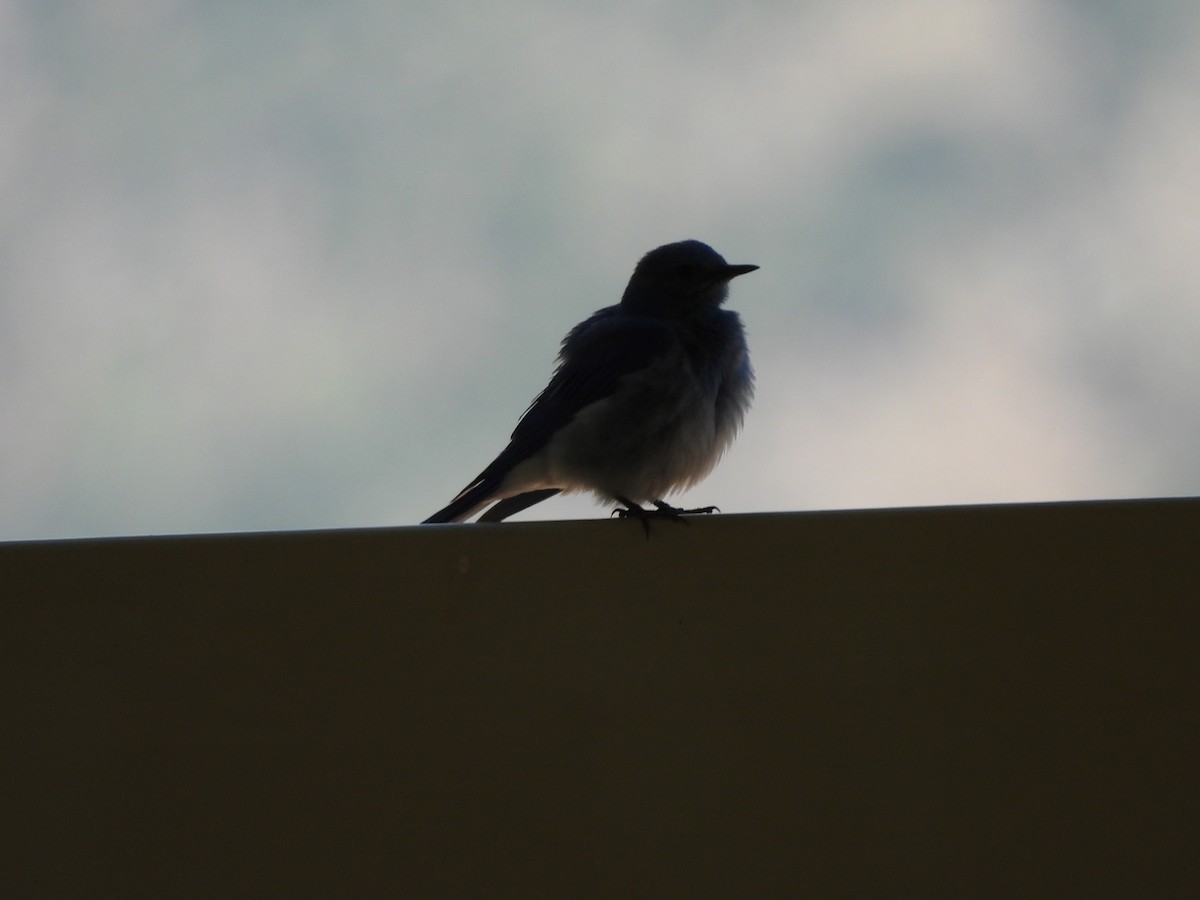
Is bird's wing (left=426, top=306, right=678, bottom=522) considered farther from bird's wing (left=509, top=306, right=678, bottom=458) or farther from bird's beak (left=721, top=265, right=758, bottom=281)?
bird's beak (left=721, top=265, right=758, bottom=281)

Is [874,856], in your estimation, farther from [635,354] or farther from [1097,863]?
[635,354]

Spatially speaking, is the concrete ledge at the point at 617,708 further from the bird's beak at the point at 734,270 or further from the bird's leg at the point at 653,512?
the bird's beak at the point at 734,270

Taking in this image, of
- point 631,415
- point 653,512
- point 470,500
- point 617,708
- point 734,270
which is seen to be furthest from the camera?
point 734,270

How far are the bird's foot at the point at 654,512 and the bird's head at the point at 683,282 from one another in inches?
35.5

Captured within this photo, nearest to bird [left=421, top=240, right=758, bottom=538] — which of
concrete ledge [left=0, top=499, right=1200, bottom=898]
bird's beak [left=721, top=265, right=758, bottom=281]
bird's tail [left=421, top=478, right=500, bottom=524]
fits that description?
bird's tail [left=421, top=478, right=500, bottom=524]

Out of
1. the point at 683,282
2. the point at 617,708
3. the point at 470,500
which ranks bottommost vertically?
the point at 617,708

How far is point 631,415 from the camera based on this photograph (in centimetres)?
352

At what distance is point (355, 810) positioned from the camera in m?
1.91

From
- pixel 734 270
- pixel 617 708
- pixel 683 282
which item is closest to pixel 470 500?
A: pixel 683 282

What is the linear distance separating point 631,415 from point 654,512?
80cm

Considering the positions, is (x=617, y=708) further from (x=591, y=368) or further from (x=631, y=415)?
(x=591, y=368)

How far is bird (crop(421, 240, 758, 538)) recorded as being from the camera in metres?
3.52

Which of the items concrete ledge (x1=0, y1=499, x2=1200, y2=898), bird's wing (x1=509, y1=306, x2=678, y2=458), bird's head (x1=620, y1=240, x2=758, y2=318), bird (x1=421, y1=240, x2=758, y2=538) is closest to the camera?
concrete ledge (x1=0, y1=499, x2=1200, y2=898)

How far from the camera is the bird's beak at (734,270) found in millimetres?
4203
